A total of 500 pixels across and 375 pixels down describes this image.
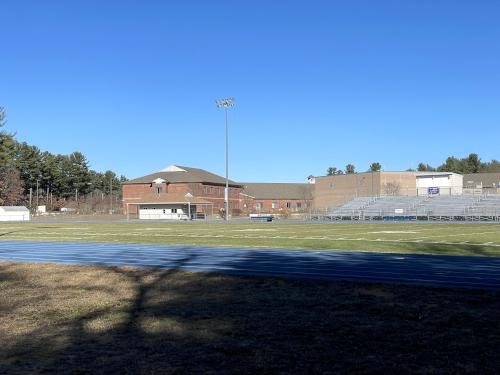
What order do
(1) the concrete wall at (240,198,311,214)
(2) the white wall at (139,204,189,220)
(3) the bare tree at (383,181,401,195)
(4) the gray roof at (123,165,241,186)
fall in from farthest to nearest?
(1) the concrete wall at (240,198,311,214), (4) the gray roof at (123,165,241,186), (3) the bare tree at (383,181,401,195), (2) the white wall at (139,204,189,220)

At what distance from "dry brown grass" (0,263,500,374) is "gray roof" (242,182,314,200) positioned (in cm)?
9950

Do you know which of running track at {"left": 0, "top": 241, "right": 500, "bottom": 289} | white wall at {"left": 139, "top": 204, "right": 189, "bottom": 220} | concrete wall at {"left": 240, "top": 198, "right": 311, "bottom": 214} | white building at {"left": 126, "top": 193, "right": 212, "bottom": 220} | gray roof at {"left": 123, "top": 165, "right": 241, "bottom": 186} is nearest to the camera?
running track at {"left": 0, "top": 241, "right": 500, "bottom": 289}

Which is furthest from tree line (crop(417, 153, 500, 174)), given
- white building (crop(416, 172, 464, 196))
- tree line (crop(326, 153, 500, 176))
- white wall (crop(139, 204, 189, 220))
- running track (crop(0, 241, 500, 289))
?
running track (crop(0, 241, 500, 289))

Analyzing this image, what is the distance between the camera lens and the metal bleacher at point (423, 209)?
53.9 meters

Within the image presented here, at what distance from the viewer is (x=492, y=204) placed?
5581 centimetres

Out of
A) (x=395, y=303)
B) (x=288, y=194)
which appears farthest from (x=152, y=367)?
(x=288, y=194)

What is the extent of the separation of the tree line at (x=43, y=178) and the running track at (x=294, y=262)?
7708 centimetres

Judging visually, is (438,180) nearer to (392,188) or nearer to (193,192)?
(392,188)

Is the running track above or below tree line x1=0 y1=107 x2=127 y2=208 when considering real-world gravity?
below

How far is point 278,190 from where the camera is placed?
4503 inches

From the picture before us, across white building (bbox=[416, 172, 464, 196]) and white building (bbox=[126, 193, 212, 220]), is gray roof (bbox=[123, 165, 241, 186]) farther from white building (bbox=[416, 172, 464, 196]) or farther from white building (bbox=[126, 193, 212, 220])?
white building (bbox=[416, 172, 464, 196])

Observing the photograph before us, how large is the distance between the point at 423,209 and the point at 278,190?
5679cm

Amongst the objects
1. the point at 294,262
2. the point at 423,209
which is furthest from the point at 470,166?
the point at 294,262

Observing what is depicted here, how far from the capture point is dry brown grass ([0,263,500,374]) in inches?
232
